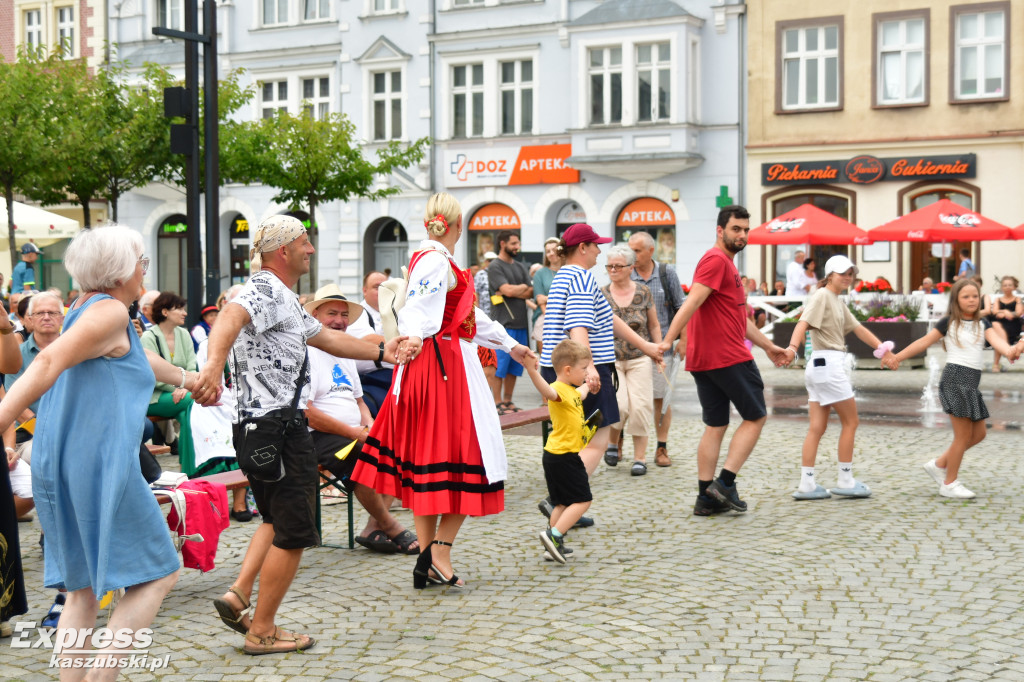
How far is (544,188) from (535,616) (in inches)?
1081

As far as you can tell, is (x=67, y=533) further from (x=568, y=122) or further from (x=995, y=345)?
(x=568, y=122)

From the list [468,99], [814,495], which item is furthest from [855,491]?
[468,99]

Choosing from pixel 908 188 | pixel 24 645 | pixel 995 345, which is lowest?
pixel 24 645

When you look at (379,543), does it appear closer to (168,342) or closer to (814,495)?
(814,495)

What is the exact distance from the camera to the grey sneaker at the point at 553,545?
6668 millimetres

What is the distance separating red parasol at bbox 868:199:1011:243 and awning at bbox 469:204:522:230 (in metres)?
11.4

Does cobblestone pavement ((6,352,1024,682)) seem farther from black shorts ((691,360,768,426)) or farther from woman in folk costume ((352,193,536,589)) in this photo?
black shorts ((691,360,768,426))

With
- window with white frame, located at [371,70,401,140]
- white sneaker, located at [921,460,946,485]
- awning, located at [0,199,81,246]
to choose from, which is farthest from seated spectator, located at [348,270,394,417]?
window with white frame, located at [371,70,401,140]

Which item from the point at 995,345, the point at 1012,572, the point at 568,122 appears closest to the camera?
the point at 1012,572

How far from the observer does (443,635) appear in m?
5.36

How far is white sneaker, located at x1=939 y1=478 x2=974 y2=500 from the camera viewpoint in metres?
8.51

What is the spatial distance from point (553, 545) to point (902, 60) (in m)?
25.3

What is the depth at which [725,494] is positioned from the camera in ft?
26.1

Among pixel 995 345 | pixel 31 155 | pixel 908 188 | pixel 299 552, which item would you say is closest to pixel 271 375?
pixel 299 552
